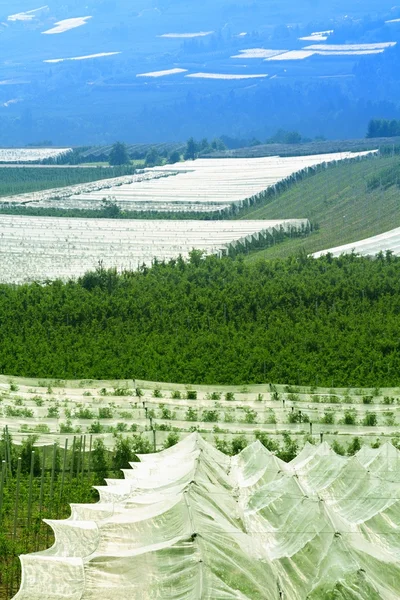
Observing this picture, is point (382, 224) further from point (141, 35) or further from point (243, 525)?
point (141, 35)

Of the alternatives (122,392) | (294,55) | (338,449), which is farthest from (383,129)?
(294,55)

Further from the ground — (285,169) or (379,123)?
(379,123)

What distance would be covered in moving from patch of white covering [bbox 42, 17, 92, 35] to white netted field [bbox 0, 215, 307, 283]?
121 meters

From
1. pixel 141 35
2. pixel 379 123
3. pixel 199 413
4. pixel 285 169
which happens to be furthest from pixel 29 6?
pixel 199 413

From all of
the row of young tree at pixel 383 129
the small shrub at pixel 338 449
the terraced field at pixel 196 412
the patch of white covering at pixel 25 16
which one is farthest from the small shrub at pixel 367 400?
the patch of white covering at pixel 25 16

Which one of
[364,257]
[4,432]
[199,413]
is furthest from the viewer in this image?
[364,257]

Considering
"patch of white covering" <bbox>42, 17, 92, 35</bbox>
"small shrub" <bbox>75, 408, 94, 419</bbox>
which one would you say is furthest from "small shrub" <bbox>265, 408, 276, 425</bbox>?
"patch of white covering" <bbox>42, 17, 92, 35</bbox>

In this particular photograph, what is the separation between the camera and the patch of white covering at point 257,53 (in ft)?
443

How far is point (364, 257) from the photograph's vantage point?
99.1ft

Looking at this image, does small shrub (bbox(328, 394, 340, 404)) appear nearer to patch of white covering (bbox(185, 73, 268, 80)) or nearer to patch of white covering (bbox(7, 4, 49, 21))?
patch of white covering (bbox(185, 73, 268, 80))

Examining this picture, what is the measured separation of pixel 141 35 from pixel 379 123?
90466mm

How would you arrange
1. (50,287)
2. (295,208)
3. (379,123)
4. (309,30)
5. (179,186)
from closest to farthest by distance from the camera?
(50,287) < (295,208) < (179,186) < (379,123) < (309,30)

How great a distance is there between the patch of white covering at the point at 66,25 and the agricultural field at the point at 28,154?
8472cm

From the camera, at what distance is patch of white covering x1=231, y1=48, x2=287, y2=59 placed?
135 meters
